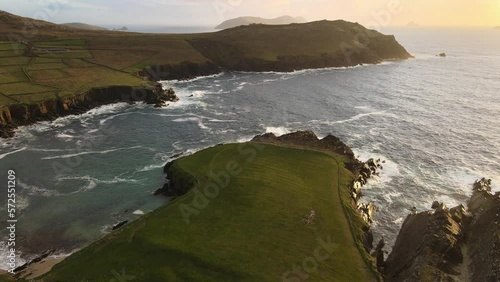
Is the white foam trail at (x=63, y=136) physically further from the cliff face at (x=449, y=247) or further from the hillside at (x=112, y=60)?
the cliff face at (x=449, y=247)

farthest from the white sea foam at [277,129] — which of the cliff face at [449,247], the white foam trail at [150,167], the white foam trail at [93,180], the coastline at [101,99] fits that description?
the cliff face at [449,247]

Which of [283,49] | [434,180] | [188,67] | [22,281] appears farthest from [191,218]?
[283,49]

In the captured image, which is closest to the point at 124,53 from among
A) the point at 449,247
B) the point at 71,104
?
the point at 71,104

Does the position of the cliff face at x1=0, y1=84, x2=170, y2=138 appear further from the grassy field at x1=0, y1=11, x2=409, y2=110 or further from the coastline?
the grassy field at x1=0, y1=11, x2=409, y2=110

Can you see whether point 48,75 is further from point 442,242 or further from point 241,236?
point 442,242

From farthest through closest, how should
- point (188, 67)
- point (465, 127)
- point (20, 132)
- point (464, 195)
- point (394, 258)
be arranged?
point (188, 67), point (465, 127), point (20, 132), point (464, 195), point (394, 258)

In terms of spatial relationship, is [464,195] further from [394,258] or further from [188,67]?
[188,67]
